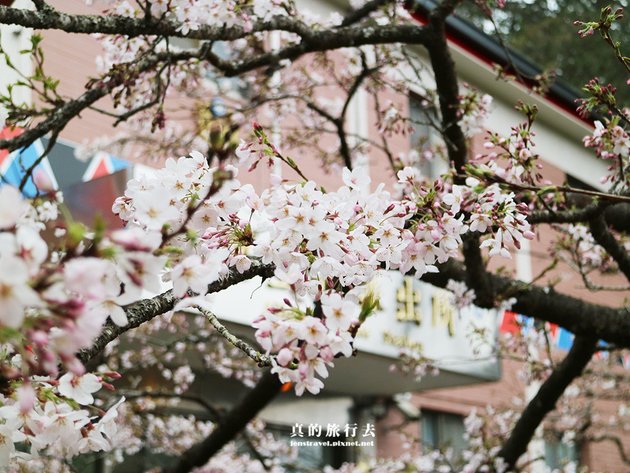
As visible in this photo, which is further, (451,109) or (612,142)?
(451,109)

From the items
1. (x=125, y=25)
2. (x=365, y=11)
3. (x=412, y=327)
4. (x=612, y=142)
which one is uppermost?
(x=365, y=11)

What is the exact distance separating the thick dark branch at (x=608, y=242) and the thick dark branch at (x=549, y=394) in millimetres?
587

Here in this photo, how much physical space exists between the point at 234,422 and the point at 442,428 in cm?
584

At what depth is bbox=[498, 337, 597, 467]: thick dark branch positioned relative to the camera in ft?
14.4

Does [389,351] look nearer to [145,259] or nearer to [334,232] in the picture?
[334,232]

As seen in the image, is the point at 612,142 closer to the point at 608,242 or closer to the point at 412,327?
the point at 608,242

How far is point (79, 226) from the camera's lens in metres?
1.09

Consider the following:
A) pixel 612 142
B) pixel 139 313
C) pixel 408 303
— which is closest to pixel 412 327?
pixel 408 303

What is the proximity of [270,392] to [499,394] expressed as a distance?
23.0 ft

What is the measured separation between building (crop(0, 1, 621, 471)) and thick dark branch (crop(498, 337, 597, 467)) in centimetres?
263

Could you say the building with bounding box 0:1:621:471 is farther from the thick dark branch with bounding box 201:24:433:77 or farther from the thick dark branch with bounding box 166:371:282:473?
the thick dark branch with bounding box 201:24:433:77

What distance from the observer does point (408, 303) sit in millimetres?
8414

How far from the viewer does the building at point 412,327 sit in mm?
7176

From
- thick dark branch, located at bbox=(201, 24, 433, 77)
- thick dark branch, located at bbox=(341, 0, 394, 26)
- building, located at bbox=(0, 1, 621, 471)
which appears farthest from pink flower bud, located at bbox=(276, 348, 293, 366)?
building, located at bbox=(0, 1, 621, 471)
